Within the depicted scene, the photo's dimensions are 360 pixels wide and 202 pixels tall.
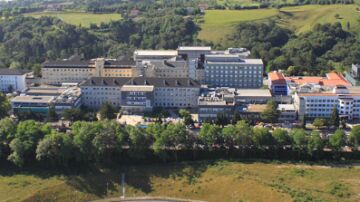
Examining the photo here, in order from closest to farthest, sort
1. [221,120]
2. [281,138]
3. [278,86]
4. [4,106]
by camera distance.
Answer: [281,138] → [221,120] → [4,106] → [278,86]

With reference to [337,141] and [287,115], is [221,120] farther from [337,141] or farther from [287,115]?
[337,141]

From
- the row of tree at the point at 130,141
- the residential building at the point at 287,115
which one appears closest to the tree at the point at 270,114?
the residential building at the point at 287,115

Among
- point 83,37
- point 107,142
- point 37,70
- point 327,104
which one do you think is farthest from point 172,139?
point 83,37

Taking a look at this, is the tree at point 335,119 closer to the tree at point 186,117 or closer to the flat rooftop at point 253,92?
the flat rooftop at point 253,92

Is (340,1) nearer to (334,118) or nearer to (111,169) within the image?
(334,118)

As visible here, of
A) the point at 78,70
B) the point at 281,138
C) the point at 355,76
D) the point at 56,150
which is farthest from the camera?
the point at 78,70

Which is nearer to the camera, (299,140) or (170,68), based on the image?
(299,140)

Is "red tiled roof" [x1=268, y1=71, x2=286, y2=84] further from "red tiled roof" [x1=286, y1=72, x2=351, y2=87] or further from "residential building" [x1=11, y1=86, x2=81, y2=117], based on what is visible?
"residential building" [x1=11, y1=86, x2=81, y2=117]
